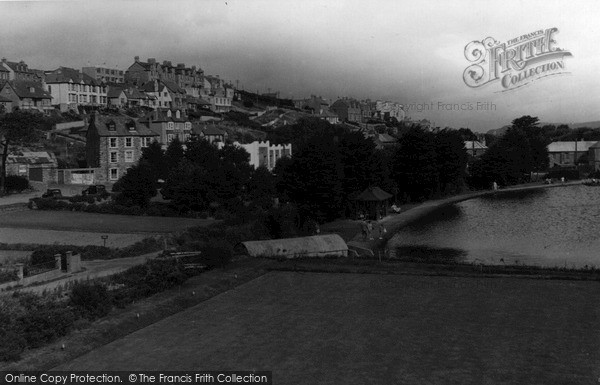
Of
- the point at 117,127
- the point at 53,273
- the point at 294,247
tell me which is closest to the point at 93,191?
the point at 117,127

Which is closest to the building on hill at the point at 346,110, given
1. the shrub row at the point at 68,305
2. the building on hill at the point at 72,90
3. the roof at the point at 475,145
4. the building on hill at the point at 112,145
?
the roof at the point at 475,145

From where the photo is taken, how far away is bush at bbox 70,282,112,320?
20375 millimetres

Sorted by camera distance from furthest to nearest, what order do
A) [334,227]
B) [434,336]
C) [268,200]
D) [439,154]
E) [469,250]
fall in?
1. [439,154]
2. [268,200]
3. [334,227]
4. [469,250]
5. [434,336]

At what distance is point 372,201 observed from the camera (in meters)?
55.0

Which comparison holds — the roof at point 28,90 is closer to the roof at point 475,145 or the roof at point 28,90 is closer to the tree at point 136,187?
the tree at point 136,187

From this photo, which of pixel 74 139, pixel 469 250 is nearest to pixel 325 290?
pixel 469 250

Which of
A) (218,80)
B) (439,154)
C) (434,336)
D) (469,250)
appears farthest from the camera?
(218,80)

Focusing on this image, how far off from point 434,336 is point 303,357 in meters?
4.15

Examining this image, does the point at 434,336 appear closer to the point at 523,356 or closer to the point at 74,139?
the point at 523,356

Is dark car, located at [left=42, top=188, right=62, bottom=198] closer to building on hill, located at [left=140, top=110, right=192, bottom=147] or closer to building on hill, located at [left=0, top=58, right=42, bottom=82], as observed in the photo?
building on hill, located at [left=140, top=110, right=192, bottom=147]

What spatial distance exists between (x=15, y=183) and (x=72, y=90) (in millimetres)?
47417

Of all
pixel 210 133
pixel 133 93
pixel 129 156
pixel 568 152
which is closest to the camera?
pixel 129 156

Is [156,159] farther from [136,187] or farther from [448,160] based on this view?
[448,160]

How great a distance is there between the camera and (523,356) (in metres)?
16.2
